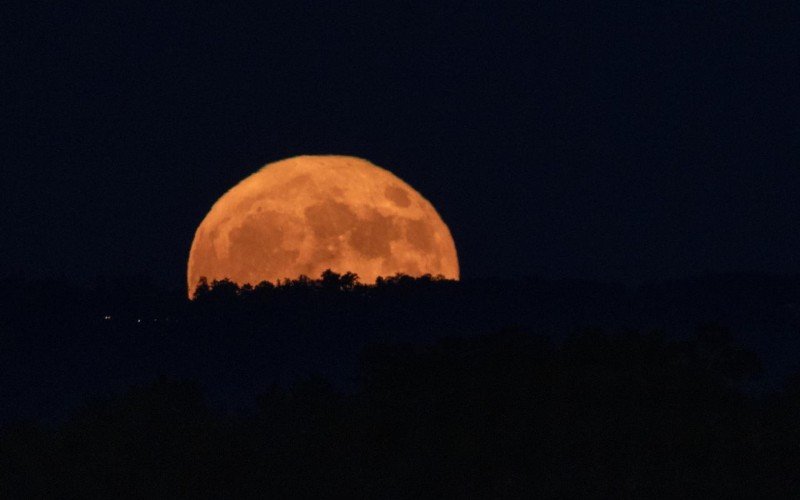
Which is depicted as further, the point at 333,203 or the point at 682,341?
the point at 333,203

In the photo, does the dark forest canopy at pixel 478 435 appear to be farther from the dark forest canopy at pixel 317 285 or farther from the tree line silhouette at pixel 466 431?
the dark forest canopy at pixel 317 285

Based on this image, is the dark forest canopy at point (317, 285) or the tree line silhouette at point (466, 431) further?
the dark forest canopy at point (317, 285)

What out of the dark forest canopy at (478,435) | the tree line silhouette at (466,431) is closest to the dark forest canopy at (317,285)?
the tree line silhouette at (466,431)

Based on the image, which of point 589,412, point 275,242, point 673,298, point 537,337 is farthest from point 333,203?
point 589,412

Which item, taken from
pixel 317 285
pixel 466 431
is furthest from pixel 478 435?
pixel 317 285

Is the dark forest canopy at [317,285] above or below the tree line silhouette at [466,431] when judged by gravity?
above

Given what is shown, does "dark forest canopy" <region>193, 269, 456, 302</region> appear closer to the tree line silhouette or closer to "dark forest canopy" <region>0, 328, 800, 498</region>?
the tree line silhouette

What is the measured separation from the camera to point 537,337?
46906mm

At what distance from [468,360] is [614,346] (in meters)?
4.00

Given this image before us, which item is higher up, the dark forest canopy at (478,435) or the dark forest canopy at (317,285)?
the dark forest canopy at (317,285)

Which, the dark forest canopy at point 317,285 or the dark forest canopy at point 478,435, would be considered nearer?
the dark forest canopy at point 478,435

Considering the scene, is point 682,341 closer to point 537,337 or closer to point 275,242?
point 537,337

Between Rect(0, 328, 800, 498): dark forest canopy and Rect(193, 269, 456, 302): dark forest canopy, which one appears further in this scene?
A: Rect(193, 269, 456, 302): dark forest canopy

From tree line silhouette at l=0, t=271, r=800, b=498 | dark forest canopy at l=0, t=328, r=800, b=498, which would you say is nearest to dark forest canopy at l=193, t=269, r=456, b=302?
tree line silhouette at l=0, t=271, r=800, b=498
